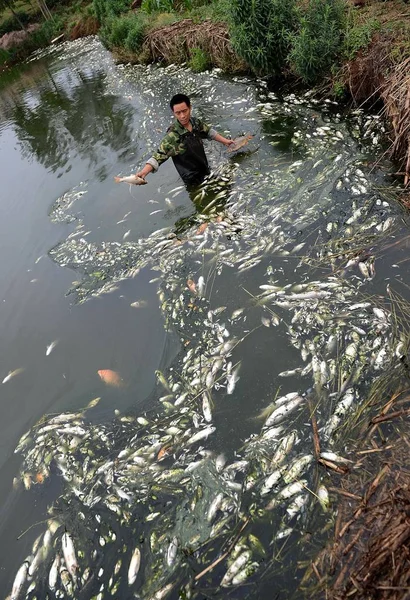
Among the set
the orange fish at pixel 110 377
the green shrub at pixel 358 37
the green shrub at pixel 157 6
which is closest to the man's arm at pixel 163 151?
the orange fish at pixel 110 377

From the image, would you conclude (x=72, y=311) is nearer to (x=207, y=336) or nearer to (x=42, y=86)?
(x=207, y=336)

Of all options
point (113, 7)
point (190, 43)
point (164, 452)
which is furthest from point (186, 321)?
point (113, 7)

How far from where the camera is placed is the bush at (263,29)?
30.0ft

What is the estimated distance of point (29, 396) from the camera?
211 inches

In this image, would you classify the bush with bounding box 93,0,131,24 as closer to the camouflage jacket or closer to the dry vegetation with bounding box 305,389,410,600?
the camouflage jacket

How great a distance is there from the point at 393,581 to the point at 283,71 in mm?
10816

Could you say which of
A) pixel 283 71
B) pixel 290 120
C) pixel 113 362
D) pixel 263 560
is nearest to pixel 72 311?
pixel 113 362

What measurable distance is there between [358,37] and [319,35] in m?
0.83

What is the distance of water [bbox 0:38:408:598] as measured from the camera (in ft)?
12.1

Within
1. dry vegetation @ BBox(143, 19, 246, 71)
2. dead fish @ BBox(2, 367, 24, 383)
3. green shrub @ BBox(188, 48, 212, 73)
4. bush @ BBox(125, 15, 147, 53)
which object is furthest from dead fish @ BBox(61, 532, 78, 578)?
bush @ BBox(125, 15, 147, 53)

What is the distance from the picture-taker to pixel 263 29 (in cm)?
951

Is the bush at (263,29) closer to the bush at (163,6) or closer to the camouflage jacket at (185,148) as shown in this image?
the camouflage jacket at (185,148)

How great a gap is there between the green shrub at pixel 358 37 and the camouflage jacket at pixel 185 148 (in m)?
3.67

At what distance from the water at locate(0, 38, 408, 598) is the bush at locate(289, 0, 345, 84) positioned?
84 centimetres
